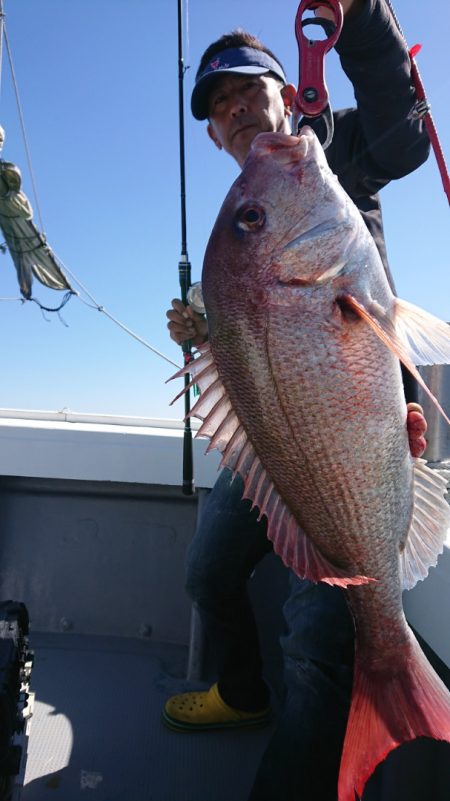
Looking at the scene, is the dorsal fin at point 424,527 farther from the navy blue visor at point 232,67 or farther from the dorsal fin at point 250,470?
the navy blue visor at point 232,67

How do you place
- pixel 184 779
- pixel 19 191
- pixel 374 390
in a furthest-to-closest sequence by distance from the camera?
pixel 19 191, pixel 184 779, pixel 374 390

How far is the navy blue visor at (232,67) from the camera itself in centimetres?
209

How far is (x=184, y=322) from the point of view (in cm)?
215

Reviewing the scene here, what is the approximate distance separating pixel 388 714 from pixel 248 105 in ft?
6.83

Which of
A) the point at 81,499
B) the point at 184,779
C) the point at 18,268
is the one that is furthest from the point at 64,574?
the point at 18,268

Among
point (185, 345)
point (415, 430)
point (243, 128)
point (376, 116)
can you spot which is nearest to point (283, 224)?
point (415, 430)

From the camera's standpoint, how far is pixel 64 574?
11.0ft

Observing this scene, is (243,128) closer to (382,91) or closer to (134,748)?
(382,91)

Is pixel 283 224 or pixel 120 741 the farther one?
pixel 120 741

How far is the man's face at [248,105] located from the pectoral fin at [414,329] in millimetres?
1168

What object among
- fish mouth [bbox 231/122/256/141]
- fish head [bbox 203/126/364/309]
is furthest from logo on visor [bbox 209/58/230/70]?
fish head [bbox 203/126/364/309]

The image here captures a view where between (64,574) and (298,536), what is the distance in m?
2.43

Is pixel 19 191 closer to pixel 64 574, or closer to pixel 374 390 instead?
pixel 64 574

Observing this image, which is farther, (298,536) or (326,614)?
(326,614)
